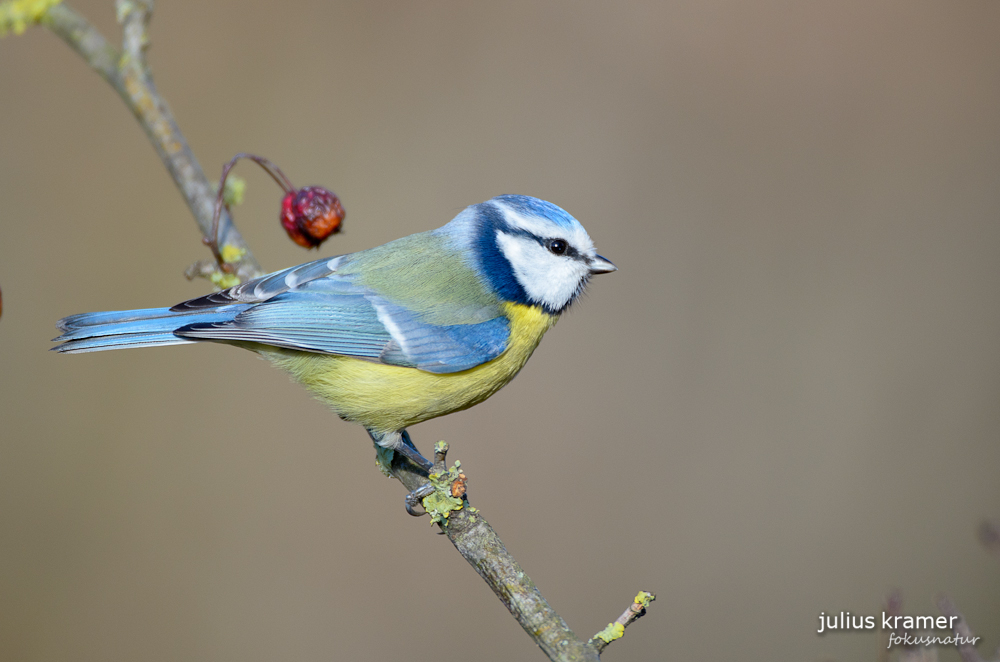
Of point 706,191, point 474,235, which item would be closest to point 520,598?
point 474,235

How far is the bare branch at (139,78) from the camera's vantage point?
1.96 metres

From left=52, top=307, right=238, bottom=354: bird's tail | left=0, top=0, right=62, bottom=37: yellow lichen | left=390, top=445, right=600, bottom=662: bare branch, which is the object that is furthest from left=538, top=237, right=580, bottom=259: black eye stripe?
left=0, top=0, right=62, bottom=37: yellow lichen

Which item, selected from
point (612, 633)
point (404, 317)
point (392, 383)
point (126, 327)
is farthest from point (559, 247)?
point (126, 327)

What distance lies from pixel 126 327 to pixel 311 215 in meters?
0.59

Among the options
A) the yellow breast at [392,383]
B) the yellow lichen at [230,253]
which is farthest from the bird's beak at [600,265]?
the yellow lichen at [230,253]

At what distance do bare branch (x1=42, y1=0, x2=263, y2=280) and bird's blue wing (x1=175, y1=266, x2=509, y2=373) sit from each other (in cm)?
32

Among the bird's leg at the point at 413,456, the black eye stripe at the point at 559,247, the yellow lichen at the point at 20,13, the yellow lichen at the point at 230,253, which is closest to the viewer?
the yellow lichen at the point at 20,13

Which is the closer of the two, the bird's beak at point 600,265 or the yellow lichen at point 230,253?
the bird's beak at point 600,265

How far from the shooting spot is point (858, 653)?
2.84 m

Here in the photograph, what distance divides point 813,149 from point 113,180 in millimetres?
3604

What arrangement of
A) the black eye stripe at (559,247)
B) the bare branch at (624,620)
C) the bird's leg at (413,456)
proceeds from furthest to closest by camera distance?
the black eye stripe at (559,247)
the bird's leg at (413,456)
the bare branch at (624,620)

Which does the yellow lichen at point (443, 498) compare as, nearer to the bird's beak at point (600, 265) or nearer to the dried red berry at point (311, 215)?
the bird's beak at point (600, 265)

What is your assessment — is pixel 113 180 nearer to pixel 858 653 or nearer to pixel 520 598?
pixel 520 598

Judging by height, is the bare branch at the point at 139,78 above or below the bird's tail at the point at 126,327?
above
